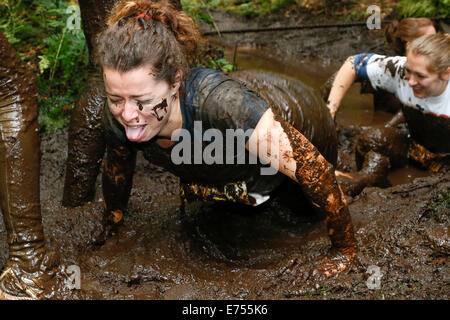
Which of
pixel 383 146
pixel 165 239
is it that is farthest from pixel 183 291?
pixel 383 146

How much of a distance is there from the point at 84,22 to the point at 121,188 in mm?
1401

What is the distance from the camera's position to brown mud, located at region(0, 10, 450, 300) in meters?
2.51

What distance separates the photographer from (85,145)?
3494 millimetres

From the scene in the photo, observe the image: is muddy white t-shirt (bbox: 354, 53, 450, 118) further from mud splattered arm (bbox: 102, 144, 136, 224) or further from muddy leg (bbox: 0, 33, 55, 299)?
muddy leg (bbox: 0, 33, 55, 299)

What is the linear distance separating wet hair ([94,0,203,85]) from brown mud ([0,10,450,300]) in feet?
4.08

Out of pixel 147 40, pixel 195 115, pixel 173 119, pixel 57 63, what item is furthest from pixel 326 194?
pixel 57 63

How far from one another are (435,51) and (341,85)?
82 cm

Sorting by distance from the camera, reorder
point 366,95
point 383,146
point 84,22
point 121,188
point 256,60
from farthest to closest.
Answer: point 256,60 < point 366,95 < point 383,146 < point 84,22 < point 121,188

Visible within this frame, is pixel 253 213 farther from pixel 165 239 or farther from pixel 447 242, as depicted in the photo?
pixel 447 242

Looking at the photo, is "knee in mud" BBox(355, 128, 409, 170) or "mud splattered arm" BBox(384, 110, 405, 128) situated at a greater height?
"knee in mud" BBox(355, 128, 409, 170)

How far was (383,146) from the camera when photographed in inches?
171

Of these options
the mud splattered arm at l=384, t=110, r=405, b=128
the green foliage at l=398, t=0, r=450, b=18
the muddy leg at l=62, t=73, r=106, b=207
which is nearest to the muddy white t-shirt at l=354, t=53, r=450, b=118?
the mud splattered arm at l=384, t=110, r=405, b=128

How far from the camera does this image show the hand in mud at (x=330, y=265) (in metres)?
2.56

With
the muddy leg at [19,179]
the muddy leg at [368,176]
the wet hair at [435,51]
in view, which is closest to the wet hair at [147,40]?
the muddy leg at [19,179]
